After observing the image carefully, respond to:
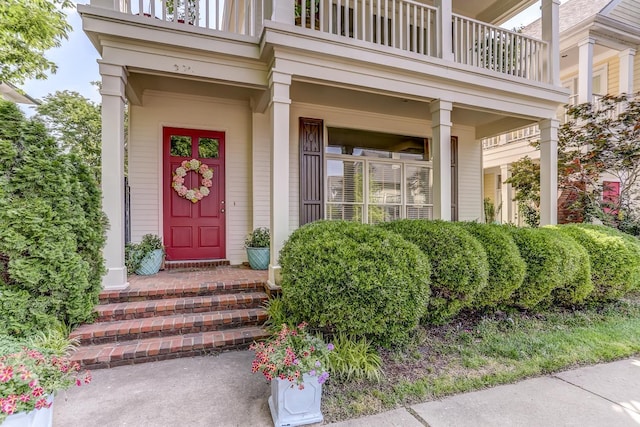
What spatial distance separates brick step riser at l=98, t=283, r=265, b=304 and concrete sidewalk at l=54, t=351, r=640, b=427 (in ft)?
3.16

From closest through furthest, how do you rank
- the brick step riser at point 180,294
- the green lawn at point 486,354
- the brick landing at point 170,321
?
1. the green lawn at point 486,354
2. the brick landing at point 170,321
3. the brick step riser at point 180,294

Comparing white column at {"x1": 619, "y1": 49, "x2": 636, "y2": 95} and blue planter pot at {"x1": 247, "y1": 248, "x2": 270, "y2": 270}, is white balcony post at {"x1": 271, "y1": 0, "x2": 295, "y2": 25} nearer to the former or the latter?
blue planter pot at {"x1": 247, "y1": 248, "x2": 270, "y2": 270}

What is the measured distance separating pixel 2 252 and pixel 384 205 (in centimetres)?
→ 567

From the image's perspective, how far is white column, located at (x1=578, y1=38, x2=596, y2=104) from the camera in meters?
7.45

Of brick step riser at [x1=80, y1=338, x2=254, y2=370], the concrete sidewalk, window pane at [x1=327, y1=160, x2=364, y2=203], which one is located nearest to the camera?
the concrete sidewalk

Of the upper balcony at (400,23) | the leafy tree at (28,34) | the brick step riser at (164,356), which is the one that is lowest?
the brick step riser at (164,356)

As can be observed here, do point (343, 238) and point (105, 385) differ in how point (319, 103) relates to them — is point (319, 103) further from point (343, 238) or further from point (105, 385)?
point (105, 385)

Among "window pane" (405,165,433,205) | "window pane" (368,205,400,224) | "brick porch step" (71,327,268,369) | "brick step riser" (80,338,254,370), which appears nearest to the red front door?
"brick porch step" (71,327,268,369)

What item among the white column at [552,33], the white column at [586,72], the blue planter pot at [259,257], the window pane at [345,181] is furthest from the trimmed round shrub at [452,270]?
the white column at [586,72]

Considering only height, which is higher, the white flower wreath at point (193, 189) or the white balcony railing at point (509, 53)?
the white balcony railing at point (509, 53)

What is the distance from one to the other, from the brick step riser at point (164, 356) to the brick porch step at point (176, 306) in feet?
1.88

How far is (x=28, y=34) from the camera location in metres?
7.41

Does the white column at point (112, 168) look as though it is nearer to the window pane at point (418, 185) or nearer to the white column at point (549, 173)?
the window pane at point (418, 185)

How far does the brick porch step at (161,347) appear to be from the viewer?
9.75ft
